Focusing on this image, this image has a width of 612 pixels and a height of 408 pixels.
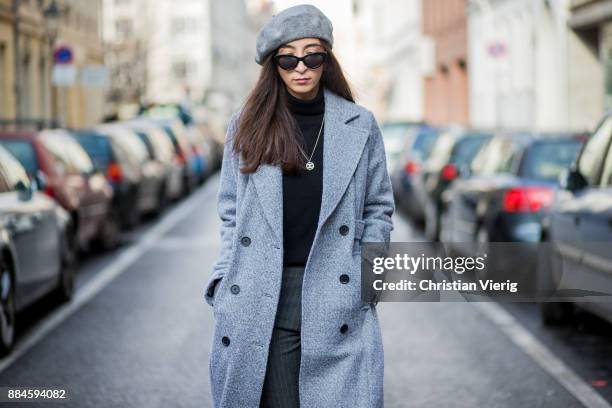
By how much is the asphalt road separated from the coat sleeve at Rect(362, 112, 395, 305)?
126 inches

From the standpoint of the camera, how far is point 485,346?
9.13 m

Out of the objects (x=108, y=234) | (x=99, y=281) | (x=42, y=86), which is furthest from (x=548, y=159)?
(x=42, y=86)

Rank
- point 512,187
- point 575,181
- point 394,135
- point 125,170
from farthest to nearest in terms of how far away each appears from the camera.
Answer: point 394,135 → point 125,170 → point 512,187 → point 575,181

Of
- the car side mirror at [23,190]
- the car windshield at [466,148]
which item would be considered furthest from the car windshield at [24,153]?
the car windshield at [466,148]

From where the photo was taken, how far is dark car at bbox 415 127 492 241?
16.1 meters

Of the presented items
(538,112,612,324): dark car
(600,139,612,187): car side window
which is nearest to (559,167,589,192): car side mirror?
(538,112,612,324): dark car

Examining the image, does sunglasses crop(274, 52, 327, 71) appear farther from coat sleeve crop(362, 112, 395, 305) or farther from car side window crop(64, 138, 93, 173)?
car side window crop(64, 138, 93, 173)

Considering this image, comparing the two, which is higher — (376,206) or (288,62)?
(288,62)

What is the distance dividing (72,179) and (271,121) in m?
11.0

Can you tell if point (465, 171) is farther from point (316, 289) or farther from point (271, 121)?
point (316, 289)

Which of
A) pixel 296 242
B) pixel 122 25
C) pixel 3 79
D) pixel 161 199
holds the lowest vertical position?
pixel 161 199

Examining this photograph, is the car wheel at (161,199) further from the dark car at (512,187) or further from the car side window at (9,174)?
the car side window at (9,174)

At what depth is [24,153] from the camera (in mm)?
13219

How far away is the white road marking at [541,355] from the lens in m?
7.22
